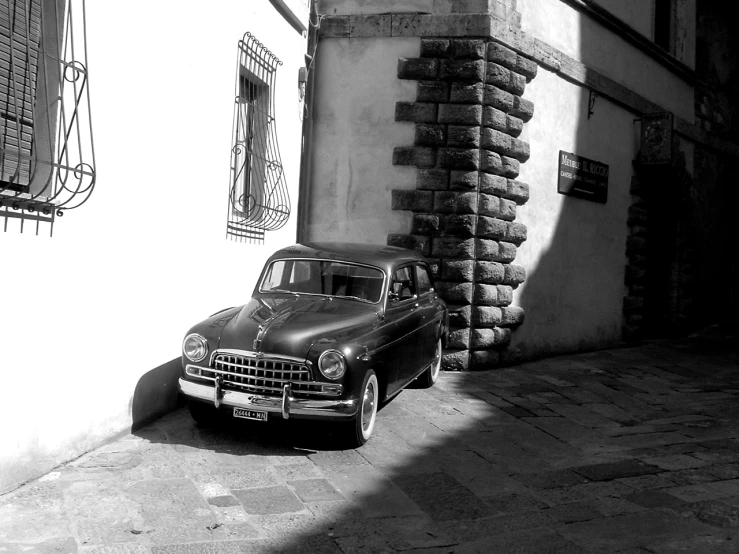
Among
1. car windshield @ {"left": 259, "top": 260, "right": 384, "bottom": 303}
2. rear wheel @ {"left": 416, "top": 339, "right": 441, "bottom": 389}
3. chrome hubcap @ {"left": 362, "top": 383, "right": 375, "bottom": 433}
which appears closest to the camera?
chrome hubcap @ {"left": 362, "top": 383, "right": 375, "bottom": 433}

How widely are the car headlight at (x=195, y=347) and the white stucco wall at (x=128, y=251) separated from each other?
40cm

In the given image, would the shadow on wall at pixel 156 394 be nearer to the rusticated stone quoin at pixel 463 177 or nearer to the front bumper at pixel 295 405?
the front bumper at pixel 295 405

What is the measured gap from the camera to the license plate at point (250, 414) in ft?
17.3

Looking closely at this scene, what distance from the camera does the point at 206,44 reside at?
6.57m

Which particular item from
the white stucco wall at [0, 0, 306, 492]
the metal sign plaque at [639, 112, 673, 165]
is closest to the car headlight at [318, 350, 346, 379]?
the white stucco wall at [0, 0, 306, 492]

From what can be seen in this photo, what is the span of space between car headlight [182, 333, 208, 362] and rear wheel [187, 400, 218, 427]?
1.10 ft

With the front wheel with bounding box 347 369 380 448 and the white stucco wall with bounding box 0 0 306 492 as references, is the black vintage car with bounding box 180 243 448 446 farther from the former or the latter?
the white stucco wall with bounding box 0 0 306 492

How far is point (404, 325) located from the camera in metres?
6.34

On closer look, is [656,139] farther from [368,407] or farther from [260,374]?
[260,374]

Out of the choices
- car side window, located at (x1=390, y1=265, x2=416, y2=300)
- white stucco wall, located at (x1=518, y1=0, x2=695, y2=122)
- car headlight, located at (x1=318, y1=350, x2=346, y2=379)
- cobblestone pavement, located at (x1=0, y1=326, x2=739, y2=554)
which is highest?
white stucco wall, located at (x1=518, y1=0, x2=695, y2=122)

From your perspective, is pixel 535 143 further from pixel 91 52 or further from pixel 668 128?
pixel 91 52

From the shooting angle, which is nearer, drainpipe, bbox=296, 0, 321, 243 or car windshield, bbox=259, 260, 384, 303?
car windshield, bbox=259, 260, 384, 303

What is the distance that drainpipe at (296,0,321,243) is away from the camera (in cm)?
929

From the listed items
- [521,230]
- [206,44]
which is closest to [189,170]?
[206,44]
